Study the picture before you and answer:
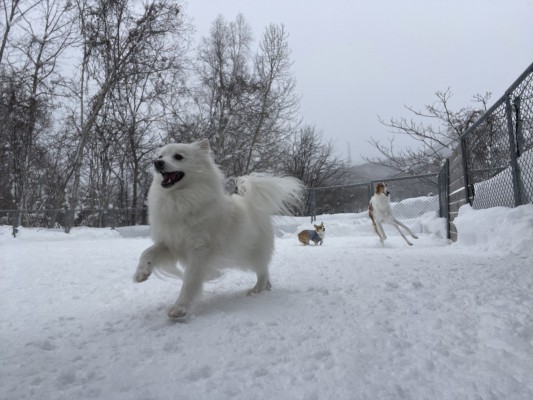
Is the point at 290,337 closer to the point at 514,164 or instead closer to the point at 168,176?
the point at 168,176

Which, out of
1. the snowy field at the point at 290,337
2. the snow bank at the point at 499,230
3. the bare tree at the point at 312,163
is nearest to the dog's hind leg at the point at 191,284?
the snowy field at the point at 290,337

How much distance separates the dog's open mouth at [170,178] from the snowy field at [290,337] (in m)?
1.00

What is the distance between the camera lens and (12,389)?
1.40 m

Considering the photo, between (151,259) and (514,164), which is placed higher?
(514,164)

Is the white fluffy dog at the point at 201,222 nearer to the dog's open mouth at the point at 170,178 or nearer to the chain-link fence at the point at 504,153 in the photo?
the dog's open mouth at the point at 170,178

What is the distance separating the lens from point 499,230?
4.38 meters

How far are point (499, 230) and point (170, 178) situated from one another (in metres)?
4.05

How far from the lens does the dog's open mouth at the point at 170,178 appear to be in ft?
9.61

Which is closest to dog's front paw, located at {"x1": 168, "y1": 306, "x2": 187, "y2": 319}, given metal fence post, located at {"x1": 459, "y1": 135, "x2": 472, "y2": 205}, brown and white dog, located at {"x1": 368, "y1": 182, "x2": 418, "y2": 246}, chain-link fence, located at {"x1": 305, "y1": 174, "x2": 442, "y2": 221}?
metal fence post, located at {"x1": 459, "y1": 135, "x2": 472, "y2": 205}

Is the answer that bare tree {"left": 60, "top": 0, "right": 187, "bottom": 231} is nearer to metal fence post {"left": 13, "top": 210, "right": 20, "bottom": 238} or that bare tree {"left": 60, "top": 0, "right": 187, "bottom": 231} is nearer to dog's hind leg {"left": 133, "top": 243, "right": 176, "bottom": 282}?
metal fence post {"left": 13, "top": 210, "right": 20, "bottom": 238}

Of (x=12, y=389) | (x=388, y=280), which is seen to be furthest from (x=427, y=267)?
(x=12, y=389)

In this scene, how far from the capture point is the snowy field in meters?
1.40

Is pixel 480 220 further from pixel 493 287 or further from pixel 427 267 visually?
pixel 493 287

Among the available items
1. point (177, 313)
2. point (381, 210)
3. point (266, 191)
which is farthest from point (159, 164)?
point (381, 210)
